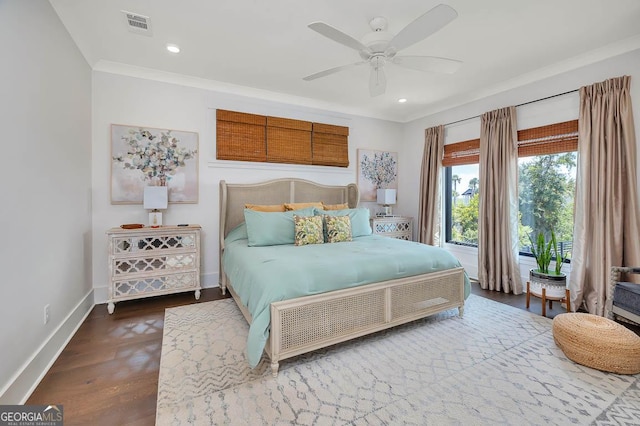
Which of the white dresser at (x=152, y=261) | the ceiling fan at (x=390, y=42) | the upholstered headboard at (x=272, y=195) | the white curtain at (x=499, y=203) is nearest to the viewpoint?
the ceiling fan at (x=390, y=42)

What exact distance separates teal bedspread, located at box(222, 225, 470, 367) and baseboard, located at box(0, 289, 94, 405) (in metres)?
1.30

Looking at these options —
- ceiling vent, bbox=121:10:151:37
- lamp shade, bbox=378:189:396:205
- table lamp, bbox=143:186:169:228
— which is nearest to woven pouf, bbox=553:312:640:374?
lamp shade, bbox=378:189:396:205

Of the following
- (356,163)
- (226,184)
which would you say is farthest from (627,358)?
(226,184)

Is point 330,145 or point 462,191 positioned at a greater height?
point 330,145

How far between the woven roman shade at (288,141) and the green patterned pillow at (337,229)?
135cm

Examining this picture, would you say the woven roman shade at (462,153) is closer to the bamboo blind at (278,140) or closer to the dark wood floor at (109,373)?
the bamboo blind at (278,140)

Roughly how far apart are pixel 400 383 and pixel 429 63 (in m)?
2.57

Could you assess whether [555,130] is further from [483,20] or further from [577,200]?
[483,20]

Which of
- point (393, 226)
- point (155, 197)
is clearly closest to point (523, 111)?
point (393, 226)

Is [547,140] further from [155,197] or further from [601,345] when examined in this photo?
[155,197]

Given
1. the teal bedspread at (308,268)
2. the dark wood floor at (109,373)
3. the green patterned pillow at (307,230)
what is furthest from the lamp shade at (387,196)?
the dark wood floor at (109,373)

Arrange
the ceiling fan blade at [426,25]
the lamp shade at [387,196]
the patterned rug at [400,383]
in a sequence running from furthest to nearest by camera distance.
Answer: the lamp shade at [387,196]
the ceiling fan blade at [426,25]
the patterned rug at [400,383]

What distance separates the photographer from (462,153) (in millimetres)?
4316

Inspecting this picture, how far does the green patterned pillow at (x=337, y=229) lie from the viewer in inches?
129
